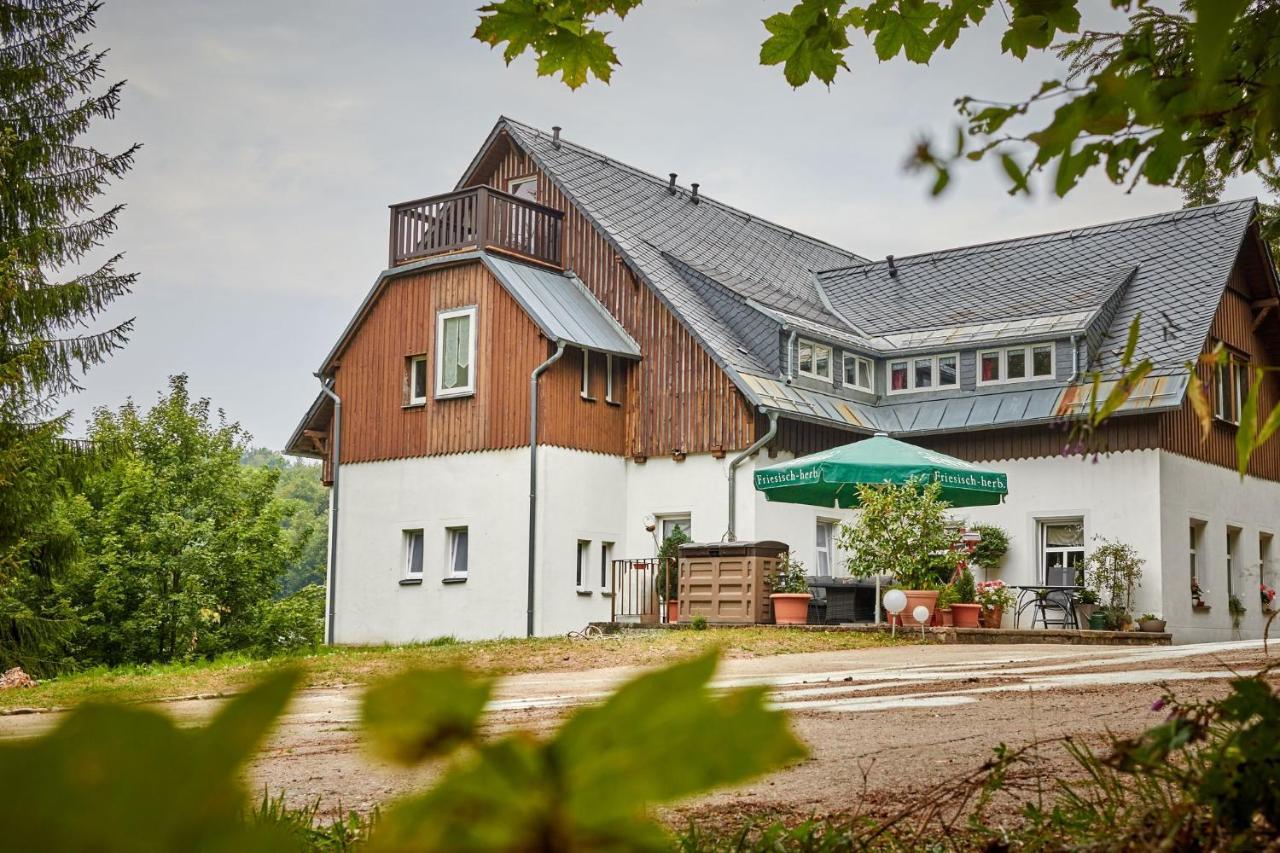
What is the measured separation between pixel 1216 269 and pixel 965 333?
4432mm

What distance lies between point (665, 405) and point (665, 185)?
278 inches

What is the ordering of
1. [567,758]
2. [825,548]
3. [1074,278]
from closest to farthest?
[567,758], [825,548], [1074,278]

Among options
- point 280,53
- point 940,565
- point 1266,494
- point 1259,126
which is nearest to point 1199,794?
point 1259,126

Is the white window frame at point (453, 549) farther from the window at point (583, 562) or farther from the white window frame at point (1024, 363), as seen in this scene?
the white window frame at point (1024, 363)

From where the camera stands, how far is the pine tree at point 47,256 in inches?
792

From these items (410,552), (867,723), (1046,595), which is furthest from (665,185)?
(867,723)

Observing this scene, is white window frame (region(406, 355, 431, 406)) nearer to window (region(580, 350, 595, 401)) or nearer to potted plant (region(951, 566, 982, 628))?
window (region(580, 350, 595, 401))

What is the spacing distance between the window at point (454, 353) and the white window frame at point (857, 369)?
21.9 ft

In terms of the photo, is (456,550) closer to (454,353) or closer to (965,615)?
(454,353)

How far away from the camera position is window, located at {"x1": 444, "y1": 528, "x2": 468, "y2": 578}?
923 inches

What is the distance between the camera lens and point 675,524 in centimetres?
2348

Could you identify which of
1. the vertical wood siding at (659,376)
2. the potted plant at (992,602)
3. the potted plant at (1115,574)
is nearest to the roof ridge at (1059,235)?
the vertical wood siding at (659,376)

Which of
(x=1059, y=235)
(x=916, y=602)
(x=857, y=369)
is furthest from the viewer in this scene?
(x=1059, y=235)

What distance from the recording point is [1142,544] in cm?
2211
